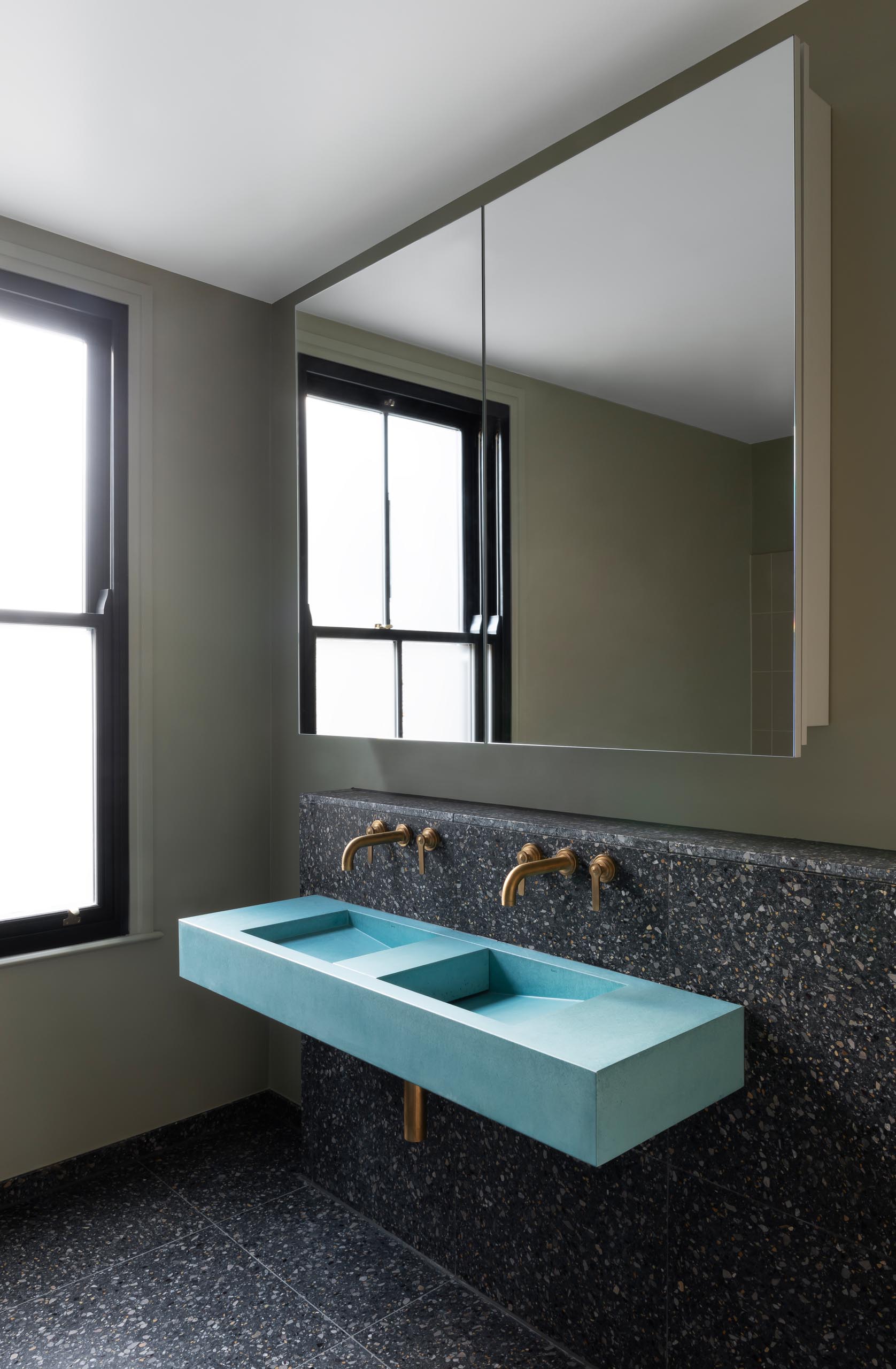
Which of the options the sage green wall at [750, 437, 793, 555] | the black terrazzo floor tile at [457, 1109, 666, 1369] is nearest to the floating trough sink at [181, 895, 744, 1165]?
the black terrazzo floor tile at [457, 1109, 666, 1369]

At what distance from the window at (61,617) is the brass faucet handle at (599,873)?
1516 mm

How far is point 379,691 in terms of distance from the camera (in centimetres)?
229

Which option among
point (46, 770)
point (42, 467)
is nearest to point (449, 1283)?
point (46, 770)

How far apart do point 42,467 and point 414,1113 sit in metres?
1.90

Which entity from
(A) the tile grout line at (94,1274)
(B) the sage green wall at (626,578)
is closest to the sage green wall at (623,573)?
(B) the sage green wall at (626,578)

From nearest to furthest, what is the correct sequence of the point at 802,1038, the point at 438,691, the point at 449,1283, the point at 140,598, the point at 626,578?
1. the point at 802,1038
2. the point at 626,578
3. the point at 449,1283
4. the point at 438,691
5. the point at 140,598

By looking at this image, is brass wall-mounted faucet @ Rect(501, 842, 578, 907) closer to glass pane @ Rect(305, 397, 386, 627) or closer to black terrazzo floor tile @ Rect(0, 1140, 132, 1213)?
glass pane @ Rect(305, 397, 386, 627)

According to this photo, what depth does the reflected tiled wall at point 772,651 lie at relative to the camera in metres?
1.51

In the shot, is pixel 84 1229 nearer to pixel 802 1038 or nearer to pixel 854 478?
pixel 802 1038

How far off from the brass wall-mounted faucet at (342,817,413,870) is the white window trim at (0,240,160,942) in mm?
793

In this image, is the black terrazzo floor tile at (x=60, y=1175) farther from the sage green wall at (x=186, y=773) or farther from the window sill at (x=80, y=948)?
the window sill at (x=80, y=948)

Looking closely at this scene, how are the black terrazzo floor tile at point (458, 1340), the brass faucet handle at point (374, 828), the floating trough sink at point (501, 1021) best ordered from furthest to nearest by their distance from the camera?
the brass faucet handle at point (374, 828)
the black terrazzo floor tile at point (458, 1340)
the floating trough sink at point (501, 1021)

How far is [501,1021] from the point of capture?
166 cm

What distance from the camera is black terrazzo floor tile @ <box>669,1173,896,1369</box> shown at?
1347 millimetres
